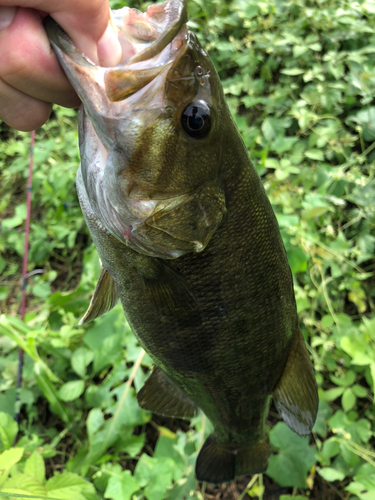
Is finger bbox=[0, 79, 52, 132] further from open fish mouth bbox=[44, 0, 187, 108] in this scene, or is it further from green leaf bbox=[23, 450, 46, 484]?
green leaf bbox=[23, 450, 46, 484]

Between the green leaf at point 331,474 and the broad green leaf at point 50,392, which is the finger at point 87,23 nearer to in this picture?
the broad green leaf at point 50,392

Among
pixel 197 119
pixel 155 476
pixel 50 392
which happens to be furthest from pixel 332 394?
pixel 197 119

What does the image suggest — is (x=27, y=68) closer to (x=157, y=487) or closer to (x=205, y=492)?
(x=157, y=487)

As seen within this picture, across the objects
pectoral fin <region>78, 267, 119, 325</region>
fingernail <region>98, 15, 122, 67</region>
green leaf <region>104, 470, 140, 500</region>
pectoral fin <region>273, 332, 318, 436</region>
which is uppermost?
fingernail <region>98, 15, 122, 67</region>

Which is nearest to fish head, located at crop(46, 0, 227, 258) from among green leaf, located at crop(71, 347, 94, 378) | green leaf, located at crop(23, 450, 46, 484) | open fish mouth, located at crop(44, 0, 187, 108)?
open fish mouth, located at crop(44, 0, 187, 108)

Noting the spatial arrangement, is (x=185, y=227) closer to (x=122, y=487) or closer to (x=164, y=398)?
(x=164, y=398)

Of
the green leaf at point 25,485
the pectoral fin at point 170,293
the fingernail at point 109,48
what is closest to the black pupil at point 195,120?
the fingernail at point 109,48

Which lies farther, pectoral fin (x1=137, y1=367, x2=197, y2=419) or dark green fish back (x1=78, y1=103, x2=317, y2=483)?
pectoral fin (x1=137, y1=367, x2=197, y2=419)
